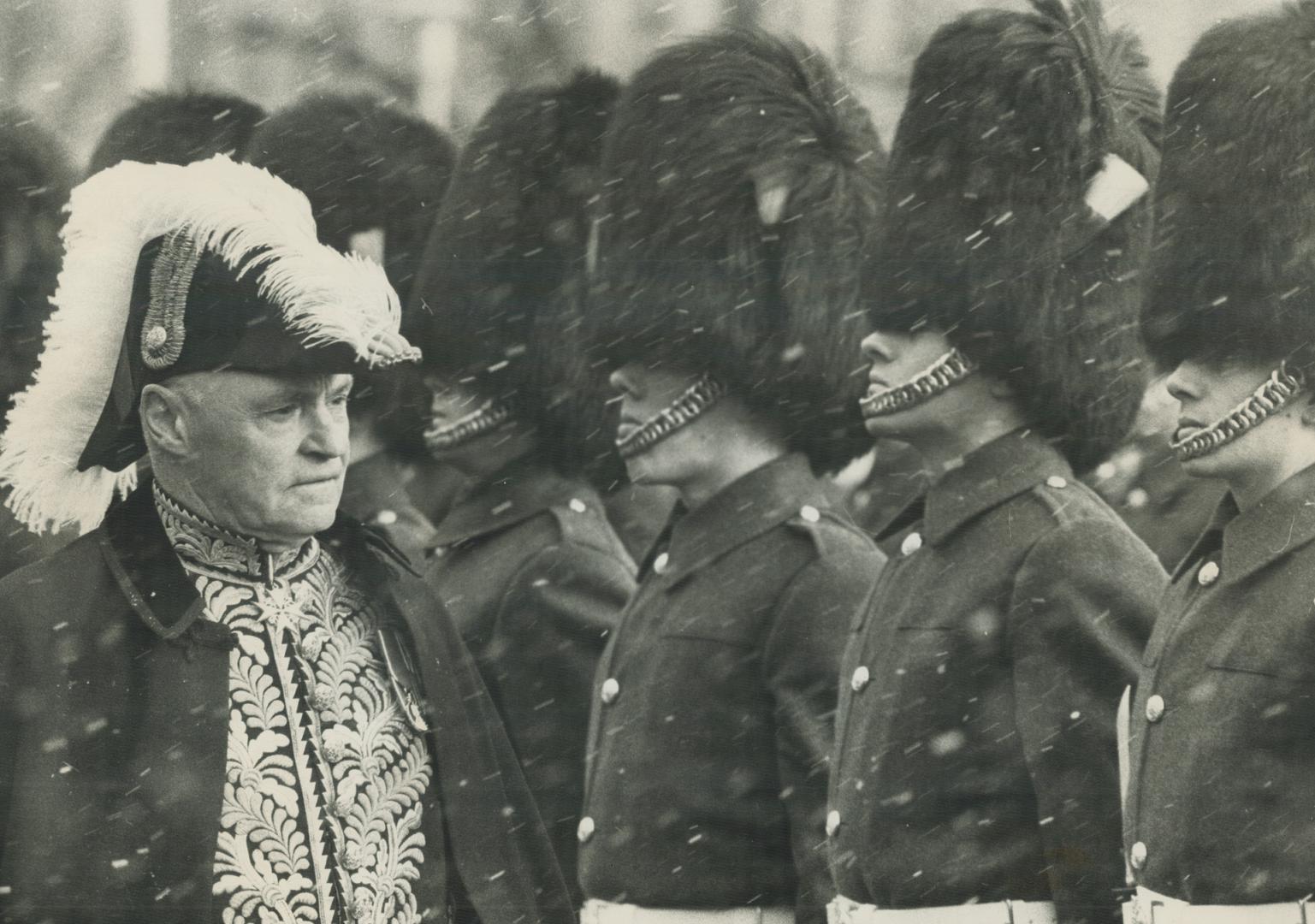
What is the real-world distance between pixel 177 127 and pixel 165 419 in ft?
11.7

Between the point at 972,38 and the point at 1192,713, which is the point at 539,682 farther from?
the point at 1192,713

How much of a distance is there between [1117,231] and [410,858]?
218 cm

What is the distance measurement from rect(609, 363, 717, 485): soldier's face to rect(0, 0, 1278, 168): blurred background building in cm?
310

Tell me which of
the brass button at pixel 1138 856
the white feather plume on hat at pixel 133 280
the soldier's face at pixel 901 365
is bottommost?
the brass button at pixel 1138 856

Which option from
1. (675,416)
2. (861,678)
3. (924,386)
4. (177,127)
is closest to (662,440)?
(675,416)

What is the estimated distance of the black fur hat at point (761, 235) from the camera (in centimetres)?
584

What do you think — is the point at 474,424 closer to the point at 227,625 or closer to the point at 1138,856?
the point at 227,625

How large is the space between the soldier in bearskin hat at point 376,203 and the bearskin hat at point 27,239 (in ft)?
2.36

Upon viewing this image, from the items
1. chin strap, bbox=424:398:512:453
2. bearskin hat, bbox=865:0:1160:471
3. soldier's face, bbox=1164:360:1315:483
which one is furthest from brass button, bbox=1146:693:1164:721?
chin strap, bbox=424:398:512:453

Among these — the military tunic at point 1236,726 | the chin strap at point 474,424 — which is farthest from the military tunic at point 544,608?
the military tunic at point 1236,726

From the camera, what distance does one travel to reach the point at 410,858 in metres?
3.99

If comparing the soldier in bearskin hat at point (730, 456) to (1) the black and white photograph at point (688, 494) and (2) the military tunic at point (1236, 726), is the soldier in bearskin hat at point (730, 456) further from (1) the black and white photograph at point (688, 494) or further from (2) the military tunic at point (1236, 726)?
(2) the military tunic at point (1236, 726)

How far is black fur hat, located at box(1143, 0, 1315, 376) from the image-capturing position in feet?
14.4

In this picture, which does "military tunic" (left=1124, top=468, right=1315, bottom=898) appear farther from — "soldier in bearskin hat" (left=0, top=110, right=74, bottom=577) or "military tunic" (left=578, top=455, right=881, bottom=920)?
"soldier in bearskin hat" (left=0, top=110, right=74, bottom=577)
